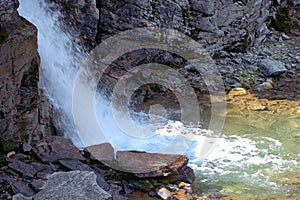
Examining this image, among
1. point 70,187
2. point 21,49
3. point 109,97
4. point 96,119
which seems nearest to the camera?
point 70,187

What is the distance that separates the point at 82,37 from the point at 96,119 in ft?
8.33

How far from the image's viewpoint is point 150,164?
7.55 m

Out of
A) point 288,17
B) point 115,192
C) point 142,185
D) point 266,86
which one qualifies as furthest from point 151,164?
point 288,17

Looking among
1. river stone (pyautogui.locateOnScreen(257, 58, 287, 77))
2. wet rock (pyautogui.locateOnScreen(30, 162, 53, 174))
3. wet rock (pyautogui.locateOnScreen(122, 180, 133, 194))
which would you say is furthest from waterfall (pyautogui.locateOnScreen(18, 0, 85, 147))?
river stone (pyautogui.locateOnScreen(257, 58, 287, 77))

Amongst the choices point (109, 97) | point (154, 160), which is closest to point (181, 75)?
point (109, 97)

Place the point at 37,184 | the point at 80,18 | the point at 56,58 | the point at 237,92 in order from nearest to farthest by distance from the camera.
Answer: the point at 37,184 → the point at 56,58 → the point at 80,18 → the point at 237,92

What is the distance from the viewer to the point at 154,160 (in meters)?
7.69

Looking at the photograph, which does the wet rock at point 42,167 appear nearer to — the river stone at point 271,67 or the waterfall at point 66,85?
the waterfall at point 66,85

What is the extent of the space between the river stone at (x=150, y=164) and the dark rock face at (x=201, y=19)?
4906mm

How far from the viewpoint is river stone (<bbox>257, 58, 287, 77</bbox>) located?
12.9 meters

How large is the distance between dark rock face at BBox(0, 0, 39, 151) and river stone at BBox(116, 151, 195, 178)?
1.49 metres

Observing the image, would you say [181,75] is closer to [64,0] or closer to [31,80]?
[64,0]

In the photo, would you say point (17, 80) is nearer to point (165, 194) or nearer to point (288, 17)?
point (165, 194)

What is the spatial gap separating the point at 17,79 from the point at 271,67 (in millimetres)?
7896
